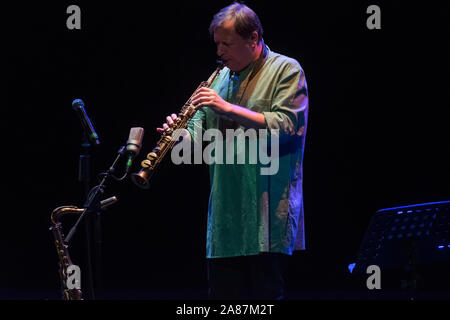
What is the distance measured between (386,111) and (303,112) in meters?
2.81

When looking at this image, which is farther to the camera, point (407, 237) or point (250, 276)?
point (407, 237)

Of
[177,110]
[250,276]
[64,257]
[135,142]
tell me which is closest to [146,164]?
[135,142]

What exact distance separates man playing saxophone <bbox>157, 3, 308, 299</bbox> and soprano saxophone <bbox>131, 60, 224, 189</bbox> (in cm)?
17

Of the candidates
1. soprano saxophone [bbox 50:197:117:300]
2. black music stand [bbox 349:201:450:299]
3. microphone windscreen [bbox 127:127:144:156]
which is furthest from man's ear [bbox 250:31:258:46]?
soprano saxophone [bbox 50:197:117:300]

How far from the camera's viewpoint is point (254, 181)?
227cm

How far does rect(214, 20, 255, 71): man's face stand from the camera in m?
2.35

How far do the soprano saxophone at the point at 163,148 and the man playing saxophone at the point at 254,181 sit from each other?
0.17m

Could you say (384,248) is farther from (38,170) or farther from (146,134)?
(38,170)

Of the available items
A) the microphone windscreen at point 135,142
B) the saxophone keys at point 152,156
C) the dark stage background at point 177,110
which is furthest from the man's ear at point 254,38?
the dark stage background at point 177,110

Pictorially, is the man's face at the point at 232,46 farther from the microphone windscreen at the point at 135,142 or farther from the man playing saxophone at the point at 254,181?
the microphone windscreen at the point at 135,142

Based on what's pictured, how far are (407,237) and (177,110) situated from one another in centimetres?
284

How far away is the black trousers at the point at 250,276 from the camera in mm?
2174

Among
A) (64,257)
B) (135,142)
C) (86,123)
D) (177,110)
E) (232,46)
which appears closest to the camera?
(232,46)

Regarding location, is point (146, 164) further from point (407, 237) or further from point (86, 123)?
point (407, 237)
